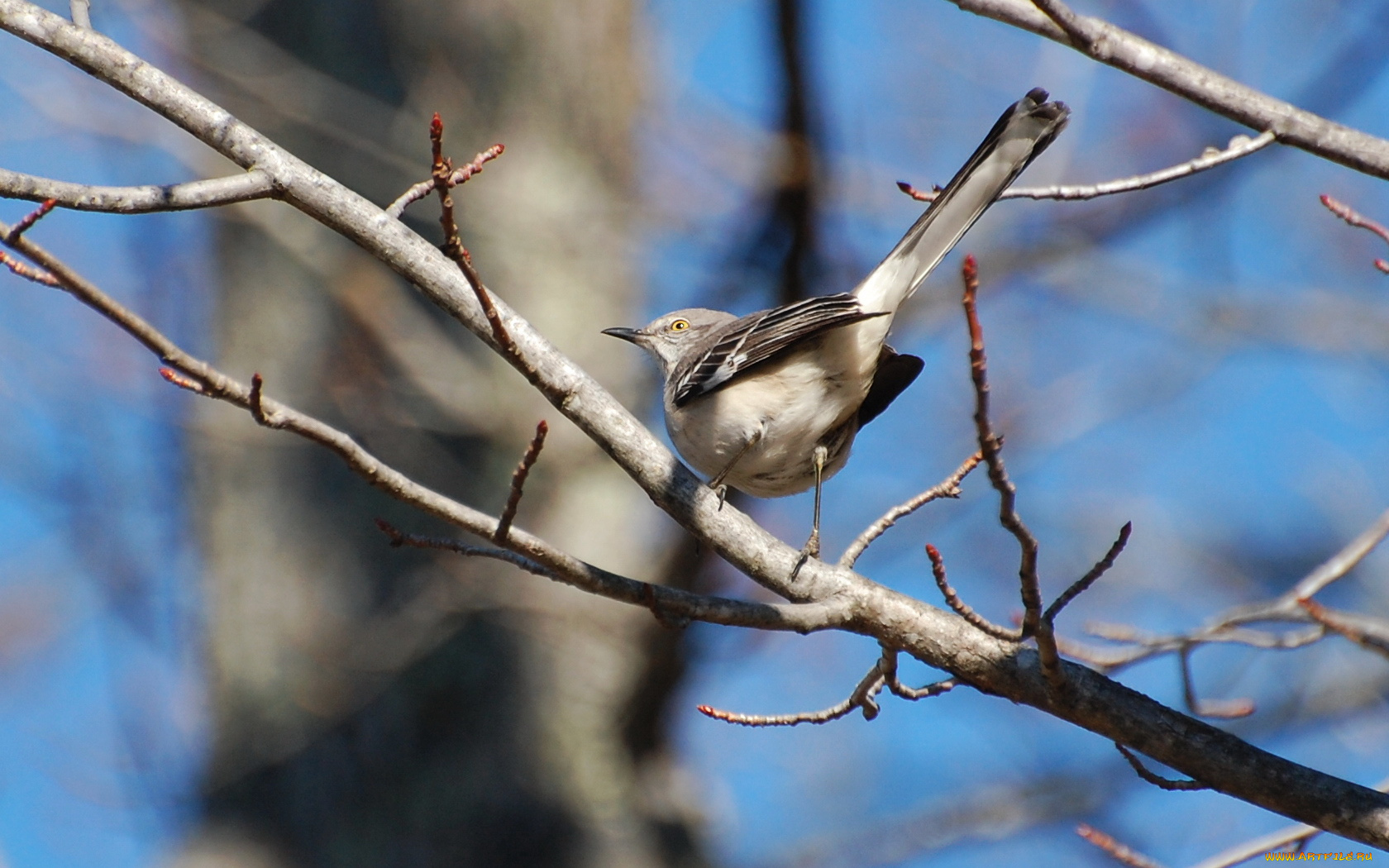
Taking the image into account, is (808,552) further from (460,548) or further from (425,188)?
(425,188)

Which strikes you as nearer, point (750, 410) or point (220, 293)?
point (750, 410)

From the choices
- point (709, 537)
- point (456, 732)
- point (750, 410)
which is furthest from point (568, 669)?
point (709, 537)

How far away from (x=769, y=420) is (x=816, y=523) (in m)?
0.66

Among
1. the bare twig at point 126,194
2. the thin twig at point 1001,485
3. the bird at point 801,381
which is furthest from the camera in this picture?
the bird at point 801,381

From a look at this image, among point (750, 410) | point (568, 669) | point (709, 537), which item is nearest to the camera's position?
point (709, 537)

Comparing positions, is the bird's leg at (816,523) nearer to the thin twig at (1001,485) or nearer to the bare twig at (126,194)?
the thin twig at (1001,485)

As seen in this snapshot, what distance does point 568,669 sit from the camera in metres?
5.99

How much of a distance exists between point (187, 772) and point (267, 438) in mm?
1846

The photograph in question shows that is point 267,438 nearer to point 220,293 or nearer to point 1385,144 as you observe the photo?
point 220,293

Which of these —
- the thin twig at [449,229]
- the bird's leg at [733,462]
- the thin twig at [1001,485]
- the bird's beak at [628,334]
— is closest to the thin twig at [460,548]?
the thin twig at [449,229]

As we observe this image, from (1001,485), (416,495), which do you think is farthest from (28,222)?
(1001,485)

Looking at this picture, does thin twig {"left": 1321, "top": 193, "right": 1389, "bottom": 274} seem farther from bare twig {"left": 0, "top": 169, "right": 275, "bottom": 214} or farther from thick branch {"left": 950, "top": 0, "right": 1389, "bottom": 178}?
bare twig {"left": 0, "top": 169, "right": 275, "bottom": 214}

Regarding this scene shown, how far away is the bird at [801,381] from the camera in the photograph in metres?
3.76

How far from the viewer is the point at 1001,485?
214 cm
